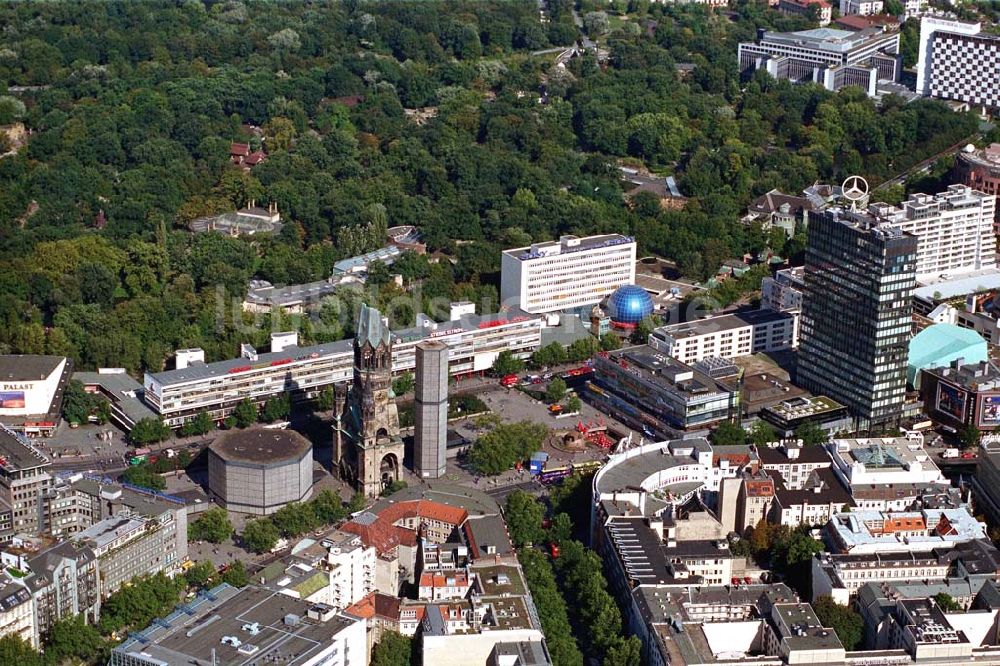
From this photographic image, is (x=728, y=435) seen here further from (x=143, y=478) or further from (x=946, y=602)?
(x=143, y=478)

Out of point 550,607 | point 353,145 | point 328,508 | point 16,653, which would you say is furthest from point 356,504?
point 353,145

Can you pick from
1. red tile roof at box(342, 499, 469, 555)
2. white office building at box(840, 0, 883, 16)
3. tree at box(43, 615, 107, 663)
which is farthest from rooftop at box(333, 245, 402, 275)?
white office building at box(840, 0, 883, 16)

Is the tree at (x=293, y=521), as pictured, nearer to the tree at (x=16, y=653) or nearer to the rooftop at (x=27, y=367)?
the tree at (x=16, y=653)

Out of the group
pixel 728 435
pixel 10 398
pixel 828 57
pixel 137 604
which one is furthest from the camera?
pixel 828 57

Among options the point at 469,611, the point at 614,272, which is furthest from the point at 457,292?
the point at 469,611

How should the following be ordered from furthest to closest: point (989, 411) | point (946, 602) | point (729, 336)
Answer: point (729, 336) → point (989, 411) → point (946, 602)

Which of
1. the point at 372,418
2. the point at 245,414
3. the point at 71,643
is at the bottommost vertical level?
the point at 71,643

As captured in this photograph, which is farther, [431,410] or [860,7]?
[860,7]
